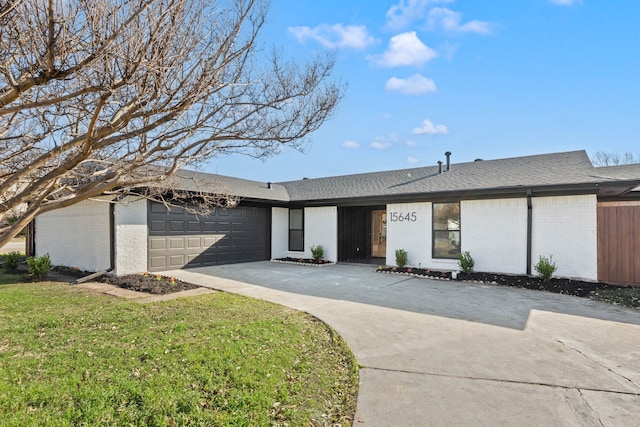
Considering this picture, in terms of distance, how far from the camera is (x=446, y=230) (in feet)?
37.1

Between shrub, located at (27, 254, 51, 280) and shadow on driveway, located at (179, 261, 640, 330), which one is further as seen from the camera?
shrub, located at (27, 254, 51, 280)

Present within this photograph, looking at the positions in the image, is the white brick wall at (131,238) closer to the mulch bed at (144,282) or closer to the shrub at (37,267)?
the mulch bed at (144,282)

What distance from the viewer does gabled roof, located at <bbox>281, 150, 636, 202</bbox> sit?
31.6 feet

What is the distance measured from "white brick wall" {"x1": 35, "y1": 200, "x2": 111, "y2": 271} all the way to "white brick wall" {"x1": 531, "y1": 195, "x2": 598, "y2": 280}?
12406 mm

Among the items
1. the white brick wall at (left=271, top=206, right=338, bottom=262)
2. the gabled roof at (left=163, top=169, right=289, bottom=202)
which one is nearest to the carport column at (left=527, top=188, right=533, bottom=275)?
the white brick wall at (left=271, top=206, right=338, bottom=262)

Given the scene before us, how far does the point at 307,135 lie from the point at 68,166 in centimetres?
303

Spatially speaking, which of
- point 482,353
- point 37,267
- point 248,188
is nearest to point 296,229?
point 248,188

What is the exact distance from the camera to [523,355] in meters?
4.16

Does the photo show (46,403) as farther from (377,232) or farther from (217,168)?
(377,232)

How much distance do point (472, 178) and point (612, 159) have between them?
96.4 feet

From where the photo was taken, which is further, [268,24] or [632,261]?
[632,261]

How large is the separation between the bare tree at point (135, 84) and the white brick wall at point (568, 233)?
7.82 metres

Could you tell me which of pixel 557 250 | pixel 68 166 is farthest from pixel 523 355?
pixel 557 250

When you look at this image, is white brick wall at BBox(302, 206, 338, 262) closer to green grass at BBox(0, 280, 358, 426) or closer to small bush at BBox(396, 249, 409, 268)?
small bush at BBox(396, 249, 409, 268)
